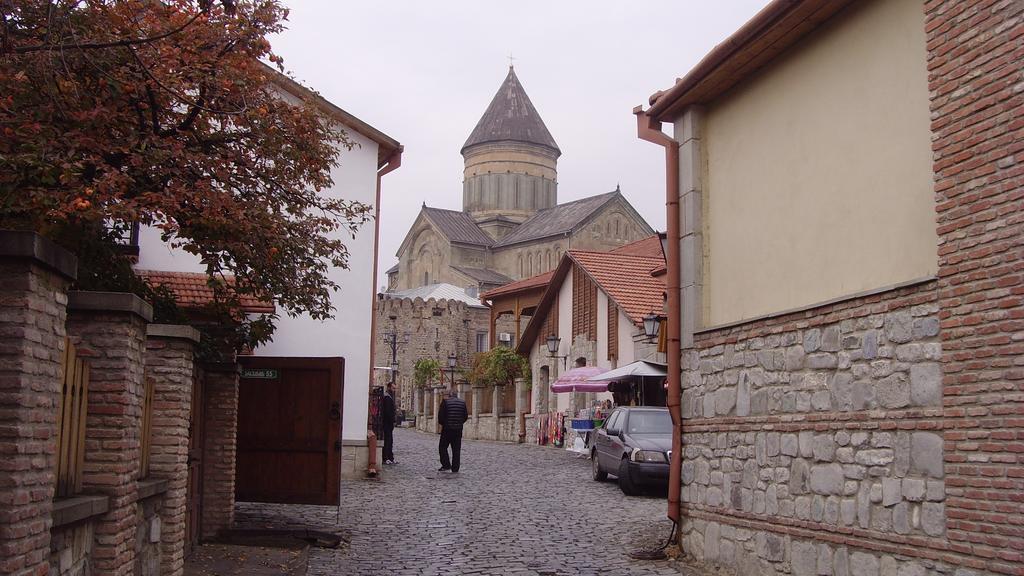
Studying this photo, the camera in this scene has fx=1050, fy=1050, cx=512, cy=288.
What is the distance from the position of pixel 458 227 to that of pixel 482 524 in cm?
6569

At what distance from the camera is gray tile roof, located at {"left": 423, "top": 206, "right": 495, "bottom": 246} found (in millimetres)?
77438

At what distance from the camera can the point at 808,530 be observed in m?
8.87

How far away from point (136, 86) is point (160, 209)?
114 centimetres

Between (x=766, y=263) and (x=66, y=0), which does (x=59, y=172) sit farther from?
(x=766, y=263)

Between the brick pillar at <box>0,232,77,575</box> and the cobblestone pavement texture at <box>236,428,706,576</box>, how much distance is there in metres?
5.47

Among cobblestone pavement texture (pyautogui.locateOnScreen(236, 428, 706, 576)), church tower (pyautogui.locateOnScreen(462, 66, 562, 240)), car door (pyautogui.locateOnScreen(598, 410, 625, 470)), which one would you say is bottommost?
cobblestone pavement texture (pyautogui.locateOnScreen(236, 428, 706, 576))

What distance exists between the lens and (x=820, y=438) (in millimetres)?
8781

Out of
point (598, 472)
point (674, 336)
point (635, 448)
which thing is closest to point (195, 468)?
point (674, 336)

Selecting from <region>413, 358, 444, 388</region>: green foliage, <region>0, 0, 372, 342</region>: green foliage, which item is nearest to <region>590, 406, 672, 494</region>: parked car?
<region>0, 0, 372, 342</region>: green foliage

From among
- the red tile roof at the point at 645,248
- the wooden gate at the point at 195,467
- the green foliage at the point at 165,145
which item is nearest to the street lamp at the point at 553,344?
the red tile roof at the point at 645,248

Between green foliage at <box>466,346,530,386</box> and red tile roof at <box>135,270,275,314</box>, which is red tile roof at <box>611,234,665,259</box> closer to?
green foliage at <box>466,346,530,386</box>

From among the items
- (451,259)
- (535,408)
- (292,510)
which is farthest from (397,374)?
(292,510)

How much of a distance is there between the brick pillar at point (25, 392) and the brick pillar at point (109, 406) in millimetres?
1243

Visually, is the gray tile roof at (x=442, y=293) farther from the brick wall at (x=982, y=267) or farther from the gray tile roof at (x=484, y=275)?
the brick wall at (x=982, y=267)
